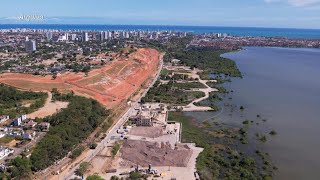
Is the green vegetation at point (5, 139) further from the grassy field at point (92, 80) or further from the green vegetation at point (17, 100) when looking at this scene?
the grassy field at point (92, 80)

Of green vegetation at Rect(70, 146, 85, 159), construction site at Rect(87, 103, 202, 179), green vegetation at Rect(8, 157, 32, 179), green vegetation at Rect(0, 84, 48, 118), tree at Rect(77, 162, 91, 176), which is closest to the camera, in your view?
green vegetation at Rect(8, 157, 32, 179)

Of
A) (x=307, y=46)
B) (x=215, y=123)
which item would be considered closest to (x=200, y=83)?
(x=215, y=123)

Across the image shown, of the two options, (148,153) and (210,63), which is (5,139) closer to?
(148,153)

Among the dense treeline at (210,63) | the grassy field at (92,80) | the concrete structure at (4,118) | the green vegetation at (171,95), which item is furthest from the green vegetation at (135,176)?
the dense treeline at (210,63)

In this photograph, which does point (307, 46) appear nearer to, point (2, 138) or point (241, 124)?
point (241, 124)

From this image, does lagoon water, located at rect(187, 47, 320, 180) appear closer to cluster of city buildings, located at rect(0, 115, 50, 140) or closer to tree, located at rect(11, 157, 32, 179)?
tree, located at rect(11, 157, 32, 179)

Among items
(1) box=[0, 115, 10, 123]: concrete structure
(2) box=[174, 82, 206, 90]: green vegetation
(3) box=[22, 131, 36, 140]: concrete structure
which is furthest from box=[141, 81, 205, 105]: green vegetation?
(3) box=[22, 131, 36, 140]: concrete structure

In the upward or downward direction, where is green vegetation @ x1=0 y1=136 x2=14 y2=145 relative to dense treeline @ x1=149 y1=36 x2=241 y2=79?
downward
